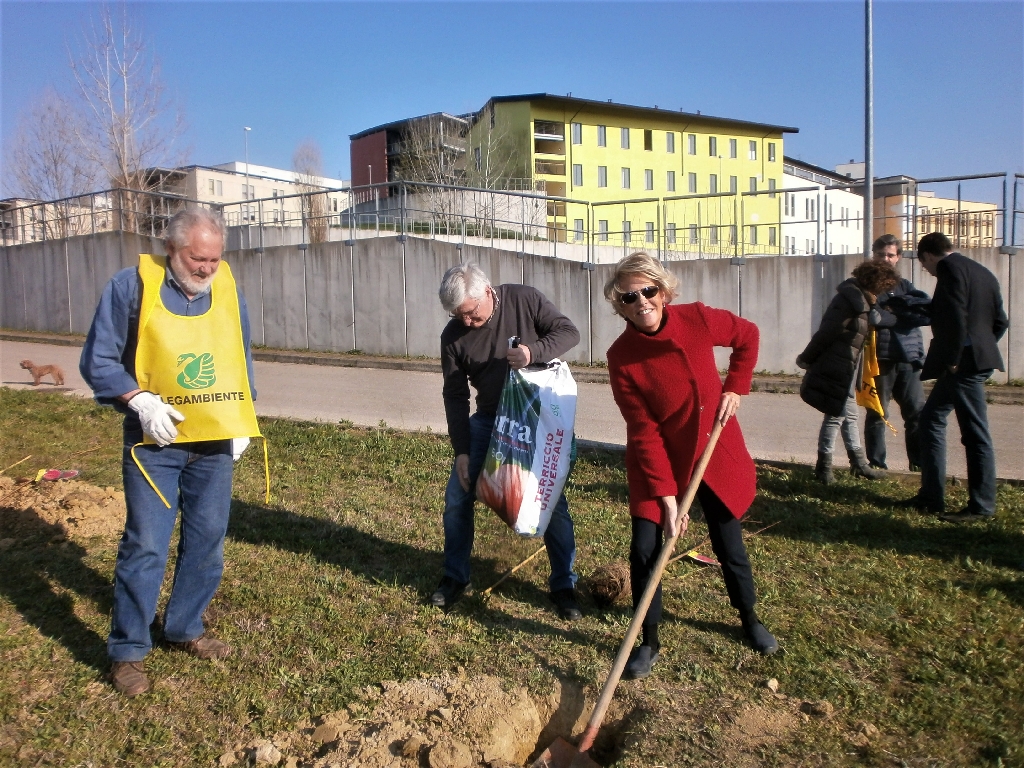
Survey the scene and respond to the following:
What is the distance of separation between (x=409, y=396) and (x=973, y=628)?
29.4 ft

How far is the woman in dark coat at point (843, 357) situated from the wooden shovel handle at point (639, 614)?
3136mm

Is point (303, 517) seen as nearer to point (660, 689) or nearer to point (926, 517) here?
point (660, 689)

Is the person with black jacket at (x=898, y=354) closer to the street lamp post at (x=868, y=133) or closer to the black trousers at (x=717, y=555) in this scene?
the black trousers at (x=717, y=555)

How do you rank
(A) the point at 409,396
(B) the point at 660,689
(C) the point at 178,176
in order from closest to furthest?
(B) the point at 660,689 < (A) the point at 409,396 < (C) the point at 178,176

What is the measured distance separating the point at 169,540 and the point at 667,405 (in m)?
2.26

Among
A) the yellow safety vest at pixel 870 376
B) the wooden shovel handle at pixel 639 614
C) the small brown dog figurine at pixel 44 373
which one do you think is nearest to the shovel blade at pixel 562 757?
the wooden shovel handle at pixel 639 614

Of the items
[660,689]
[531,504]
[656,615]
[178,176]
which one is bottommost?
[660,689]

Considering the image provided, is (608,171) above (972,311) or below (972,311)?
above

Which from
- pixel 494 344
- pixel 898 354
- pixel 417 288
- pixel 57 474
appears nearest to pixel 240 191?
pixel 417 288

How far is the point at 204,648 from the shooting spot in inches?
156

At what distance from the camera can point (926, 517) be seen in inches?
223

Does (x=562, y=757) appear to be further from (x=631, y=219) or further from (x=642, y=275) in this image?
(x=631, y=219)

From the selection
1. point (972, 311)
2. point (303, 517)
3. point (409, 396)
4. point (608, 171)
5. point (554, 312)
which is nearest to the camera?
point (554, 312)

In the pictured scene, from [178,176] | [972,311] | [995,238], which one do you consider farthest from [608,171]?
[972,311]
